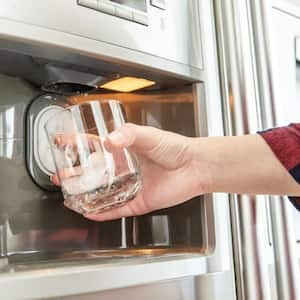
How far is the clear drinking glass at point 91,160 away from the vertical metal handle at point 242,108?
0.69 feet

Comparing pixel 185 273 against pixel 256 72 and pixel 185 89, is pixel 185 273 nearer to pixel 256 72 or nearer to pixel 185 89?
pixel 185 89

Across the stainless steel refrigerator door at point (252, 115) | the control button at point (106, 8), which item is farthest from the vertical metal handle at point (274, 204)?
the control button at point (106, 8)

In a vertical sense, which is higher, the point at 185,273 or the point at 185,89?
the point at 185,89

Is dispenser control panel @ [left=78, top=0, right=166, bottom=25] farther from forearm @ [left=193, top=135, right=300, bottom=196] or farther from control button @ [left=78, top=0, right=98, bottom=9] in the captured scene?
forearm @ [left=193, top=135, right=300, bottom=196]

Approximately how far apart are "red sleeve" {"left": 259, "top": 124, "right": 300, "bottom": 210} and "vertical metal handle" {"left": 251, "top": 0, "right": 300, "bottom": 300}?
157mm

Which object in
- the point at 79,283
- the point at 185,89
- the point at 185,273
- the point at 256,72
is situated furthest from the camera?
the point at 256,72

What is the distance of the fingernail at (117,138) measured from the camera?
0.63 meters

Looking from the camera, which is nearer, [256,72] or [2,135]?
[2,135]

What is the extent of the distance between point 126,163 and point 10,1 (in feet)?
0.69

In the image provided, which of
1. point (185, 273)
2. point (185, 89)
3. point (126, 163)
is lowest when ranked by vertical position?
point (185, 273)

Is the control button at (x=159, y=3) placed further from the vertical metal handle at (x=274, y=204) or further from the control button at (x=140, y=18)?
the vertical metal handle at (x=274, y=204)

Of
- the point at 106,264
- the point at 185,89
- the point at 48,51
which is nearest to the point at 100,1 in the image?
the point at 48,51

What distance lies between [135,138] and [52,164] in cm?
13

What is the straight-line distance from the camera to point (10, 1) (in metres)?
0.59
